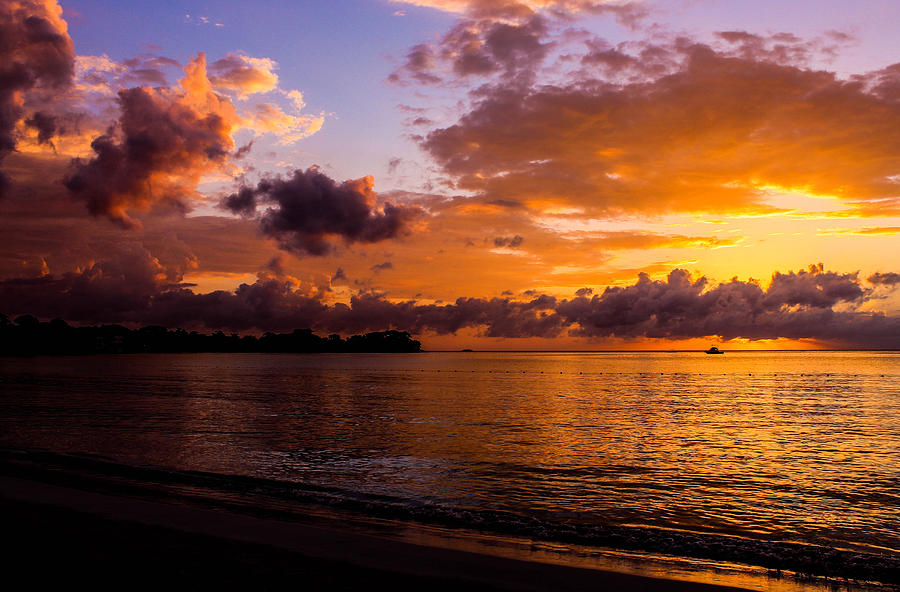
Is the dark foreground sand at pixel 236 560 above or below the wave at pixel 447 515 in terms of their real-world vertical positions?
above

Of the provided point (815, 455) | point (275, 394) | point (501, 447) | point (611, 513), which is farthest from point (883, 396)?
point (275, 394)

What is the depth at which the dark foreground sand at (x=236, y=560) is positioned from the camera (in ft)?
32.5

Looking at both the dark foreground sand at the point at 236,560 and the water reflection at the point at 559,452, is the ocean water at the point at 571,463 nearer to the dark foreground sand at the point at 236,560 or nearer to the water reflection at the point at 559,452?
the water reflection at the point at 559,452

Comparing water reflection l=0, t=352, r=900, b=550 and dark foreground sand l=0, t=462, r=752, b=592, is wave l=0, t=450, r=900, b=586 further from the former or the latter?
dark foreground sand l=0, t=462, r=752, b=592

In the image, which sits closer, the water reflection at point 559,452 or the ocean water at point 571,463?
the ocean water at point 571,463

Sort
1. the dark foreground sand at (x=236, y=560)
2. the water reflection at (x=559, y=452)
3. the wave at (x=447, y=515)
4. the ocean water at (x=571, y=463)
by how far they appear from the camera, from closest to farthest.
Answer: the dark foreground sand at (x=236, y=560), the wave at (x=447, y=515), the ocean water at (x=571, y=463), the water reflection at (x=559, y=452)

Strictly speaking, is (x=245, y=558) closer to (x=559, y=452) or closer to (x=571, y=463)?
(x=571, y=463)

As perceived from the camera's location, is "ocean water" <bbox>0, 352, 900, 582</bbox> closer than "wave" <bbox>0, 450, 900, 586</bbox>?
No

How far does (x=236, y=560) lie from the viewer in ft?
36.1

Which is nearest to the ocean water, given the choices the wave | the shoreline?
the wave

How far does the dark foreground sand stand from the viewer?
9.91 metres

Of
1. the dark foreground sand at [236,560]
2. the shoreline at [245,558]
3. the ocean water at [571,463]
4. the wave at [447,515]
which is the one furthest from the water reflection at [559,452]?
the dark foreground sand at [236,560]

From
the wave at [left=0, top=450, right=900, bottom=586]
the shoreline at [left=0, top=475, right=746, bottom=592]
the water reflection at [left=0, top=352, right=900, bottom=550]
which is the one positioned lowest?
the water reflection at [left=0, top=352, right=900, bottom=550]

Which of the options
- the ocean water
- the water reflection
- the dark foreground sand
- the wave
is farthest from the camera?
the water reflection
